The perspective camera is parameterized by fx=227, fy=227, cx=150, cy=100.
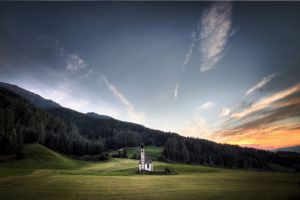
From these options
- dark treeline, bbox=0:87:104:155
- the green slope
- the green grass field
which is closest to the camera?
the green grass field

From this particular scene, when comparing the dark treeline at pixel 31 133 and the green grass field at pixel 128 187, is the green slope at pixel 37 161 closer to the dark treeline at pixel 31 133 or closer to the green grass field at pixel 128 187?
the green grass field at pixel 128 187

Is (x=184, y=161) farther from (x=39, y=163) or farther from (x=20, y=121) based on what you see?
(x=20, y=121)

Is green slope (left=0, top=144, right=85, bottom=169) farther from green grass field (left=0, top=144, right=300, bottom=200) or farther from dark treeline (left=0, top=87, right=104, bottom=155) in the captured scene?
dark treeline (left=0, top=87, right=104, bottom=155)

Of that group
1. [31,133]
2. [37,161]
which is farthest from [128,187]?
[31,133]

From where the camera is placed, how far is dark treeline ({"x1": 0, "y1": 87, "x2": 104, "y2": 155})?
404ft

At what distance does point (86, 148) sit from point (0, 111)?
64022 mm

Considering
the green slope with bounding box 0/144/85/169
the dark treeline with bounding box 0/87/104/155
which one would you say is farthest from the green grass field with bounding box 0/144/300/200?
the dark treeline with bounding box 0/87/104/155

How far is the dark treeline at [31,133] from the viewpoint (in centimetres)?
12300

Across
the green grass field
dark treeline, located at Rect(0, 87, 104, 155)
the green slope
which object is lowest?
the green grass field

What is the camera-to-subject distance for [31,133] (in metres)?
150

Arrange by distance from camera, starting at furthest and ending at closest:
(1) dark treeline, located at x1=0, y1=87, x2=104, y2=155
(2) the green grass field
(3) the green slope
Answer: (1) dark treeline, located at x1=0, y1=87, x2=104, y2=155 → (3) the green slope → (2) the green grass field

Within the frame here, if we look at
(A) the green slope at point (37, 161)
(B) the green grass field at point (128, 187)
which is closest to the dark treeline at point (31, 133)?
(A) the green slope at point (37, 161)

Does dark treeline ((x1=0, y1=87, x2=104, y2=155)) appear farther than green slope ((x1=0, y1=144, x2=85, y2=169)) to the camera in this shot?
Yes

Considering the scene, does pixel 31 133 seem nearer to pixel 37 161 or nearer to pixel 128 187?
pixel 37 161
